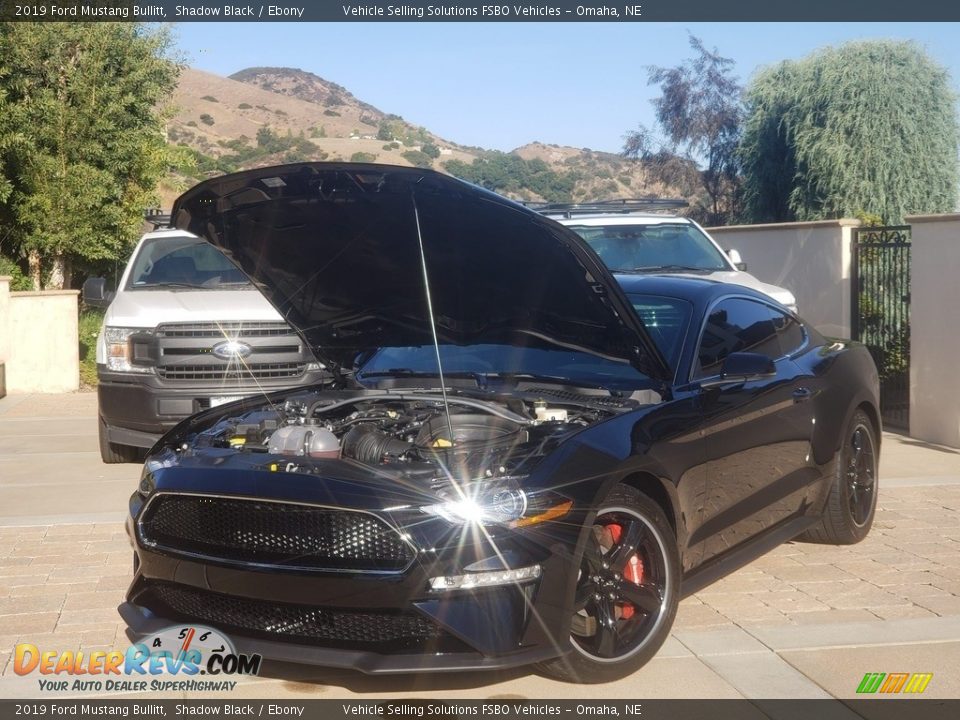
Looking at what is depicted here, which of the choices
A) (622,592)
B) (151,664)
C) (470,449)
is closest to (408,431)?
(470,449)

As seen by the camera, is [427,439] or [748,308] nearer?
[427,439]

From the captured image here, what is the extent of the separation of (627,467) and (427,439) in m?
0.85

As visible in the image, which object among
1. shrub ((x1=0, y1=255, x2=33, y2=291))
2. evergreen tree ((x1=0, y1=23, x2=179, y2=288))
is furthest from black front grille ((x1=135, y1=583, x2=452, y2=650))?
shrub ((x1=0, y1=255, x2=33, y2=291))

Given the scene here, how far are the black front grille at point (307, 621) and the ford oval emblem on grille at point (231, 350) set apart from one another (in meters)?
4.70

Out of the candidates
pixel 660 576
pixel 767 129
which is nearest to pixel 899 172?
pixel 767 129

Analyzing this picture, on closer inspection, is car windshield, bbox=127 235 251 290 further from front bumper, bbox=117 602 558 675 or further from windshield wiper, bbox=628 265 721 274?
front bumper, bbox=117 602 558 675

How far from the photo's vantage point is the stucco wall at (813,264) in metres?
12.4

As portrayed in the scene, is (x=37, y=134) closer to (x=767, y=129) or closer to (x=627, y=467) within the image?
(x=627, y=467)

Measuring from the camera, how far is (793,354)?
6.35 m

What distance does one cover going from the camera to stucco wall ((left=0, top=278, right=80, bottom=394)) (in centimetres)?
1599

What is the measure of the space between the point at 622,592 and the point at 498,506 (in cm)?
78

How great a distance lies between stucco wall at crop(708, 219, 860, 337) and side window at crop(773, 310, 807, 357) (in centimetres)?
610

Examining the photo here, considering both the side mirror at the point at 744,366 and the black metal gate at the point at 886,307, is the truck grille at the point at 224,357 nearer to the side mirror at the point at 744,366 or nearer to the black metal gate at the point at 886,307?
the side mirror at the point at 744,366

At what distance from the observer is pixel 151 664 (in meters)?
4.72
